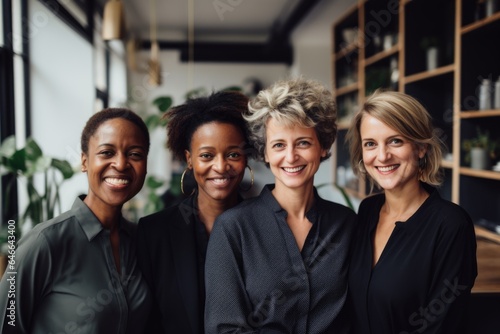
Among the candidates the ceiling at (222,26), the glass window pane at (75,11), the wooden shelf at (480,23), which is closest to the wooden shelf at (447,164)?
the wooden shelf at (480,23)

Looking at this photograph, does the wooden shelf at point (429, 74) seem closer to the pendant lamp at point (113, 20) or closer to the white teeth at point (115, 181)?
the pendant lamp at point (113, 20)

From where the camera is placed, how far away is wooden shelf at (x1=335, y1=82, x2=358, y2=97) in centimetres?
518

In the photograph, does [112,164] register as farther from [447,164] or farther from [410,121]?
[447,164]

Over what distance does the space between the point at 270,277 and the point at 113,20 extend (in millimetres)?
2453

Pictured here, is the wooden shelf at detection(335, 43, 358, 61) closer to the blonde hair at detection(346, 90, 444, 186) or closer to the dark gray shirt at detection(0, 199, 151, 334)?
the blonde hair at detection(346, 90, 444, 186)

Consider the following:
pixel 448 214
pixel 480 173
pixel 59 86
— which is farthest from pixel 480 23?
pixel 59 86

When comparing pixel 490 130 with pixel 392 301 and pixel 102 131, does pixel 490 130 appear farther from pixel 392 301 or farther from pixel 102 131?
pixel 102 131

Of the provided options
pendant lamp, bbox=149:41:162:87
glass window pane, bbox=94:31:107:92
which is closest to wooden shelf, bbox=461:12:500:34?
pendant lamp, bbox=149:41:162:87

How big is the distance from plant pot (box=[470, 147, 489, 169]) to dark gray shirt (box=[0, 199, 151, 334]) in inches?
93.2

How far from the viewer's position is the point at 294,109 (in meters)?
1.47

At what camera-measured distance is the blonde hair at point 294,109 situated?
148cm

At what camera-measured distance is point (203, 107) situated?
67.2 inches

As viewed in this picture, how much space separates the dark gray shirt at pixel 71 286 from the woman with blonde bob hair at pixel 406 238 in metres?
0.77

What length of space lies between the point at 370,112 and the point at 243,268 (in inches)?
28.6
